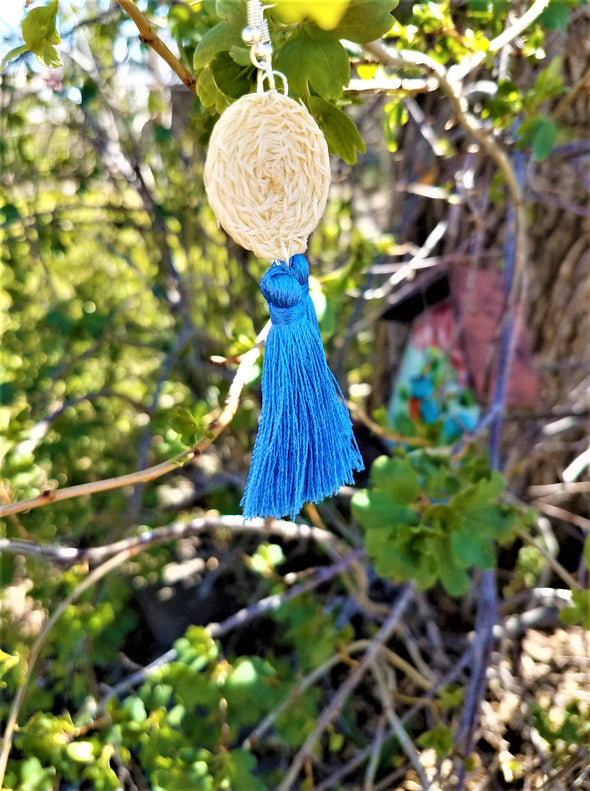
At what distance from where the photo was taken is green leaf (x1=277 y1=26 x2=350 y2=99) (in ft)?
1.77

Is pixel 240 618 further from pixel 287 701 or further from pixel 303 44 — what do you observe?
pixel 303 44

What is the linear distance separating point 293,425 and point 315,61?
1.05 ft

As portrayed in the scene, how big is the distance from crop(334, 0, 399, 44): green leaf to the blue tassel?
7.6 inches

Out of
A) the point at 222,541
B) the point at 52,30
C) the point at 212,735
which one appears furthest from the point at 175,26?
the point at 222,541

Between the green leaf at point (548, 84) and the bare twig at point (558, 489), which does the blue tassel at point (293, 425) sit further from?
the bare twig at point (558, 489)

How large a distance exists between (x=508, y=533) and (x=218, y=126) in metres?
0.62

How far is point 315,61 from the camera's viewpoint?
0.54m

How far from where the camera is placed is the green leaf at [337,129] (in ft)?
2.04

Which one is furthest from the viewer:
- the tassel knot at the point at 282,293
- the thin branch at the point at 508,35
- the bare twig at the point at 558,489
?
the bare twig at the point at 558,489

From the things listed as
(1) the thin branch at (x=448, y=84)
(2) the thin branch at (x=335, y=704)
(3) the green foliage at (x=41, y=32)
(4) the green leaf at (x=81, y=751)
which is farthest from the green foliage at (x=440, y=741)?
(3) the green foliage at (x=41, y=32)

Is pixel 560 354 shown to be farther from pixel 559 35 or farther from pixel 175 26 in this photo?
pixel 175 26

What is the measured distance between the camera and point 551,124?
93 centimetres

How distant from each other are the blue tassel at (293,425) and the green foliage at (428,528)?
0.22 m

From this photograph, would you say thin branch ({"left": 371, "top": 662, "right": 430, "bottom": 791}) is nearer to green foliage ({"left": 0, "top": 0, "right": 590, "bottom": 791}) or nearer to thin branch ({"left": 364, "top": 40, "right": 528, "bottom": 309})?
green foliage ({"left": 0, "top": 0, "right": 590, "bottom": 791})
